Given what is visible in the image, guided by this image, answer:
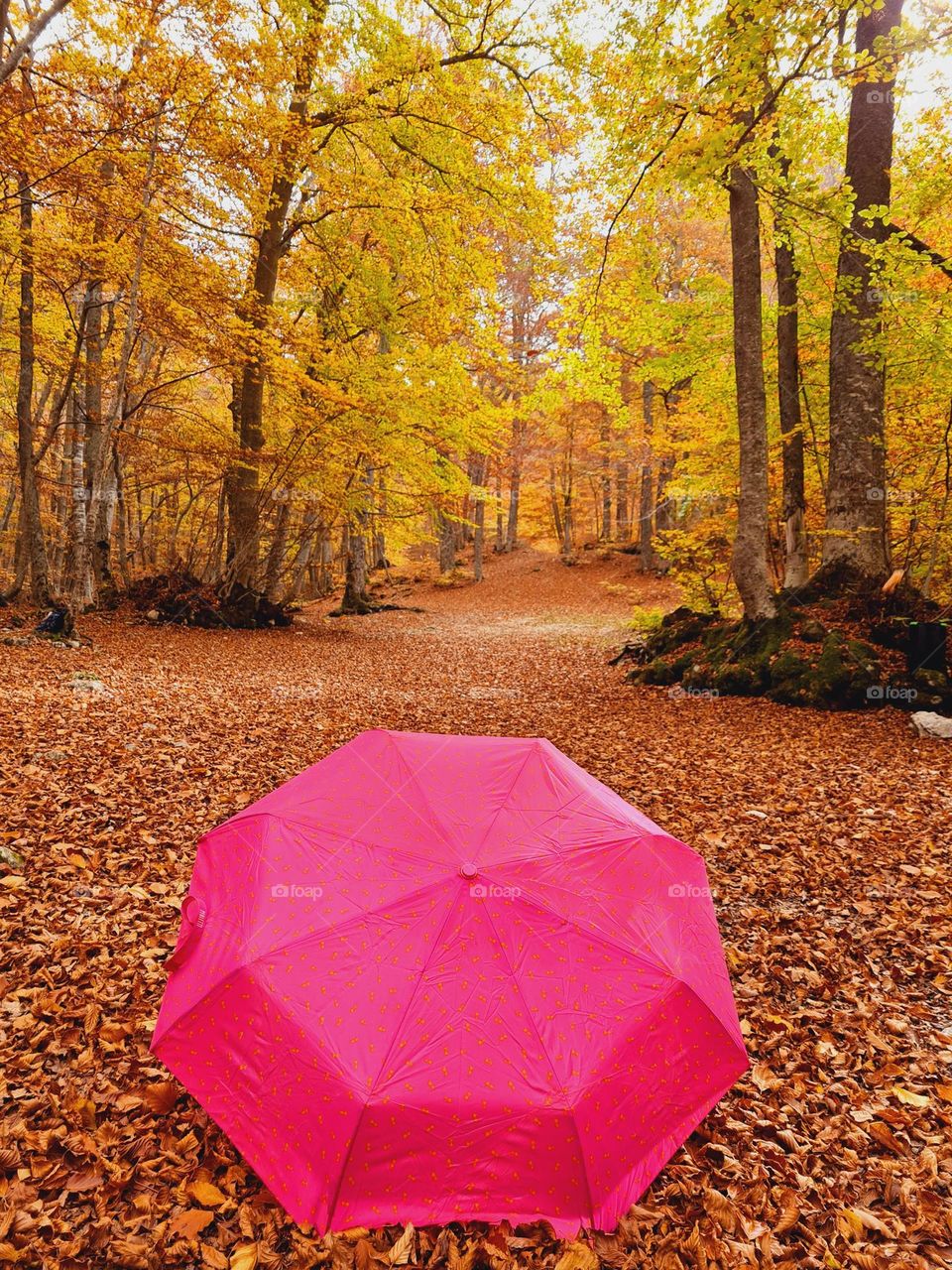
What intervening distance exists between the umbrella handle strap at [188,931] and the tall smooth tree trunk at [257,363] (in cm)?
1027

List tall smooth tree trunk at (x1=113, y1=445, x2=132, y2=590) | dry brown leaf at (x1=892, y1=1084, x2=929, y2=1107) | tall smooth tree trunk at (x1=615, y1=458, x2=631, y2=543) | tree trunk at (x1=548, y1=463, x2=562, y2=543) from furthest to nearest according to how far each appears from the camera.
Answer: tree trunk at (x1=548, y1=463, x2=562, y2=543) < tall smooth tree trunk at (x1=615, y1=458, x2=631, y2=543) < tall smooth tree trunk at (x1=113, y1=445, x2=132, y2=590) < dry brown leaf at (x1=892, y1=1084, x2=929, y2=1107)

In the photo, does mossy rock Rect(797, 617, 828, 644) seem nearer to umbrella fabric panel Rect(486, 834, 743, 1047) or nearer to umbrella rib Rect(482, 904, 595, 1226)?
umbrella fabric panel Rect(486, 834, 743, 1047)

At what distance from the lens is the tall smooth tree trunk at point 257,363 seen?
10.4 m

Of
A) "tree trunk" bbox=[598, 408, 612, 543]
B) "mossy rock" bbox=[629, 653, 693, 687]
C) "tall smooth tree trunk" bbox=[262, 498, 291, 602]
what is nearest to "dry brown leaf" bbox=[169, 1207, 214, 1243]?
"mossy rock" bbox=[629, 653, 693, 687]

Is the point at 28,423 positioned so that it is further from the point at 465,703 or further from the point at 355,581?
the point at 355,581

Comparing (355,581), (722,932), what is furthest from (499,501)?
(722,932)

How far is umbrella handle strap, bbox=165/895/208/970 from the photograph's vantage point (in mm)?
2209

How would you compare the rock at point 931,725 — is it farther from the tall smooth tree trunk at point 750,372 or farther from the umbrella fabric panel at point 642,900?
the umbrella fabric panel at point 642,900

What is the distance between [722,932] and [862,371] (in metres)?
7.81

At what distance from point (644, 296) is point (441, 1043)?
11277 mm

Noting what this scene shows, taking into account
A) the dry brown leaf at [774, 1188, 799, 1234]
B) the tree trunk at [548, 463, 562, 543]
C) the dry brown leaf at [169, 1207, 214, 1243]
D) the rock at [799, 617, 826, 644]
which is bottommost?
the dry brown leaf at [774, 1188, 799, 1234]

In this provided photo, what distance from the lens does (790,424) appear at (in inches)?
373

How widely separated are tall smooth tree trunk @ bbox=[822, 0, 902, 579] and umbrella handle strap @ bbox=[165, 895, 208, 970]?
344 inches

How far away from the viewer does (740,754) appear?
6254mm
